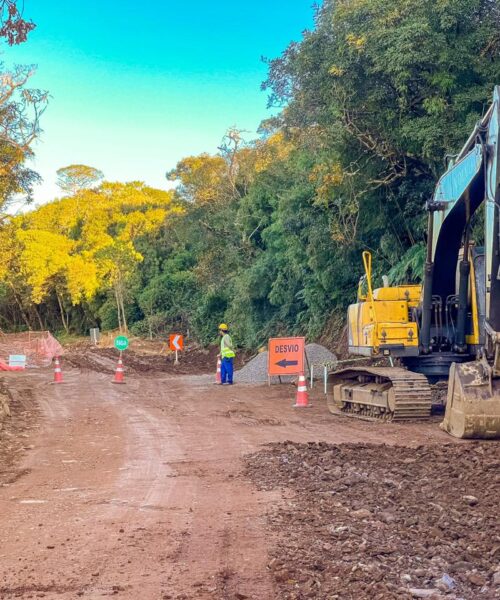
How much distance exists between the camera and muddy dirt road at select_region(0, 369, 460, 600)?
4258mm

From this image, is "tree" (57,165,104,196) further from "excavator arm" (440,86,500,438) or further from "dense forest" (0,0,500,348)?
"excavator arm" (440,86,500,438)

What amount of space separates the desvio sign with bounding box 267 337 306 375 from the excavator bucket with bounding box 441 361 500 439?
31.3ft

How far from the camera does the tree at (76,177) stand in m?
60.2

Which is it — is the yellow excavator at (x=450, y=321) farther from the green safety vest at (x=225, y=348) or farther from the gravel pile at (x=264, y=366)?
the gravel pile at (x=264, y=366)

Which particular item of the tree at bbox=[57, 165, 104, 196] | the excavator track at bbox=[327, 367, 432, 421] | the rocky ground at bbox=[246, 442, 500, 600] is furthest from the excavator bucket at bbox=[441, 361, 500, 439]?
the tree at bbox=[57, 165, 104, 196]

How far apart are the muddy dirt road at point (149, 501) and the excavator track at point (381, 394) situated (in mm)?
413

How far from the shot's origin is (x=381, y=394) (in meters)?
12.1

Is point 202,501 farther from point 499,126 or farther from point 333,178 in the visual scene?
point 333,178

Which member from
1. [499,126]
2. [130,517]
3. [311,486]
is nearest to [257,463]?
[311,486]

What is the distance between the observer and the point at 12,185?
2322 cm

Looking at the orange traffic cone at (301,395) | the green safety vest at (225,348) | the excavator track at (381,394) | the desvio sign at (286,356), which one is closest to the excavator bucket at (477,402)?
the excavator track at (381,394)

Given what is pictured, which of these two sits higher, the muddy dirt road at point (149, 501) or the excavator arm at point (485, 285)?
the excavator arm at point (485, 285)

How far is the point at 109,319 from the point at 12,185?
36109mm

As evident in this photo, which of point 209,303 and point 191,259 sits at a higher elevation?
point 191,259
